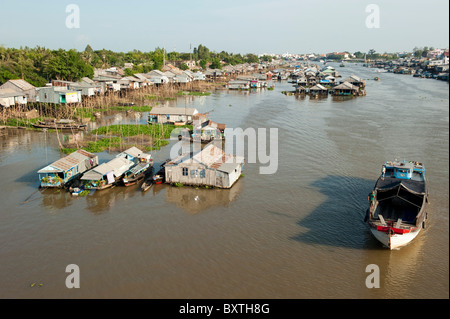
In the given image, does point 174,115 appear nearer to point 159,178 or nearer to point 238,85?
point 159,178

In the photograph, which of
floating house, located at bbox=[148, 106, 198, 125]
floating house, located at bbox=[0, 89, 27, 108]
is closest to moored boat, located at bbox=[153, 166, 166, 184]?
floating house, located at bbox=[148, 106, 198, 125]

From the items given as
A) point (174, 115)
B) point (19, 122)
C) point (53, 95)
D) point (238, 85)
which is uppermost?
point (238, 85)

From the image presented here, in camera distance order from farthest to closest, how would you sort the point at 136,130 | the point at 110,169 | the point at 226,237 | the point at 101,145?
the point at 136,130
the point at 101,145
the point at 110,169
the point at 226,237

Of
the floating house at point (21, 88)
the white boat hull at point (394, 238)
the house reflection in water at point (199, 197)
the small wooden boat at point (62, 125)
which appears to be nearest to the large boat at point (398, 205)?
the white boat hull at point (394, 238)

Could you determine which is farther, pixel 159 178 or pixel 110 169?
pixel 159 178

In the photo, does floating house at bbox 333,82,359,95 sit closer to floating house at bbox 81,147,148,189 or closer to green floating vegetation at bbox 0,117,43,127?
green floating vegetation at bbox 0,117,43,127

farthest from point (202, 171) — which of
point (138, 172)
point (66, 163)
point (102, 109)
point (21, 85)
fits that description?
point (21, 85)


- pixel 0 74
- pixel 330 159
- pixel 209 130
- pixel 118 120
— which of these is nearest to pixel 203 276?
pixel 330 159
